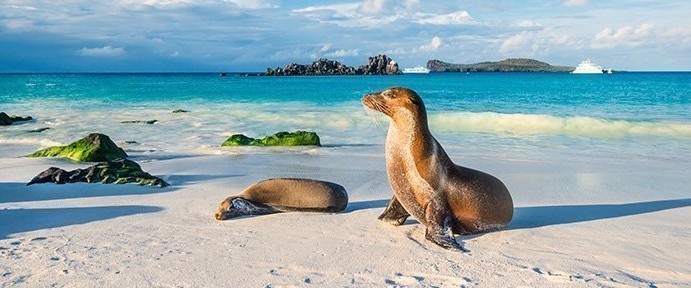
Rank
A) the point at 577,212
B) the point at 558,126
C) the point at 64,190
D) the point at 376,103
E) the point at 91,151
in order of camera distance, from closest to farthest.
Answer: the point at 376,103
the point at 577,212
the point at 64,190
the point at 91,151
the point at 558,126

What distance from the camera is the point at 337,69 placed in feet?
424

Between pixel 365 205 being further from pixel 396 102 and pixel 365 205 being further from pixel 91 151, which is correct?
pixel 91 151

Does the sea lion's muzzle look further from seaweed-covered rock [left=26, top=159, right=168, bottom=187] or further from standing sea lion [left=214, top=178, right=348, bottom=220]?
seaweed-covered rock [left=26, top=159, right=168, bottom=187]

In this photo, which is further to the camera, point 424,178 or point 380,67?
point 380,67

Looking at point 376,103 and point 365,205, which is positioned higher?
point 376,103

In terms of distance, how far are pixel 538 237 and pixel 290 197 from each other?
7.84 ft

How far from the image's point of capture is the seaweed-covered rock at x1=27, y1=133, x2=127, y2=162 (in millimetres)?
10777

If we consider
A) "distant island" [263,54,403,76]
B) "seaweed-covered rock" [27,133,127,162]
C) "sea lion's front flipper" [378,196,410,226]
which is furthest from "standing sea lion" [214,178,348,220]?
"distant island" [263,54,403,76]

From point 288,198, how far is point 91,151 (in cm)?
530

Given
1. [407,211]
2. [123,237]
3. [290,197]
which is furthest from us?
[290,197]

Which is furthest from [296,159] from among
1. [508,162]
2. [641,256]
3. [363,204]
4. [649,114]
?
[649,114]

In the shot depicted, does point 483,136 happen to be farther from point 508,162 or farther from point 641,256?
point 641,256

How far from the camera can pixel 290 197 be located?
6.78 metres

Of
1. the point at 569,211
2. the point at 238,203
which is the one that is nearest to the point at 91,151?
the point at 238,203
